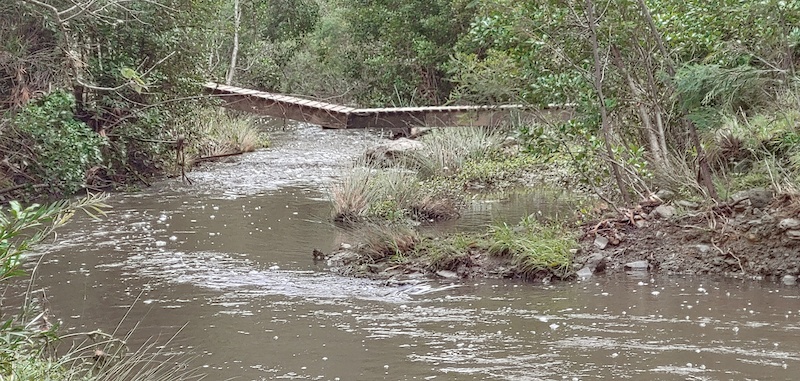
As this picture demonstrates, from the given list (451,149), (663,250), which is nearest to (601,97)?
(663,250)

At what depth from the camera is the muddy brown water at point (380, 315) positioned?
604 centimetres

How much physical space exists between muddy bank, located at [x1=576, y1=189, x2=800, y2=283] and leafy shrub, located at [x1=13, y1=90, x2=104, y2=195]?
730 cm

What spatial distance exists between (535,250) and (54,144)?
730 cm

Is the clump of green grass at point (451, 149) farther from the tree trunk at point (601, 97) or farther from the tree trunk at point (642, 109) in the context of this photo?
the tree trunk at point (601, 97)

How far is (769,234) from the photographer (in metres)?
8.48

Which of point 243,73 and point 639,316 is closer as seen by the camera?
point 639,316

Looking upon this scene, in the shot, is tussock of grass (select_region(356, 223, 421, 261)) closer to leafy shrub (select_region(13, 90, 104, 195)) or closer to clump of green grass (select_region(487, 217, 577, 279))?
clump of green grass (select_region(487, 217, 577, 279))

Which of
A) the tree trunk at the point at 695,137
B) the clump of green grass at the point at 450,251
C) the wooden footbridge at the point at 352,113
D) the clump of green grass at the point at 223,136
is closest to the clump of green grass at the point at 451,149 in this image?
the wooden footbridge at the point at 352,113

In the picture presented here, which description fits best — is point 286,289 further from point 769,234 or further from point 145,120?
point 145,120

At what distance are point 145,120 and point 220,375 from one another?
9105mm

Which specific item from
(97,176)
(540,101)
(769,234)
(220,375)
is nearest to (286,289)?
(220,375)

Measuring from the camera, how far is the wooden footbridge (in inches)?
595

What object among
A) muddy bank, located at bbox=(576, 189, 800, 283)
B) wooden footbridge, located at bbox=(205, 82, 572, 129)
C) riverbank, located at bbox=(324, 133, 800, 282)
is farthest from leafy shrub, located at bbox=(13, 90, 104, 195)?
muddy bank, located at bbox=(576, 189, 800, 283)

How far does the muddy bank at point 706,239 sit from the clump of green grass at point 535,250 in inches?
11.0
